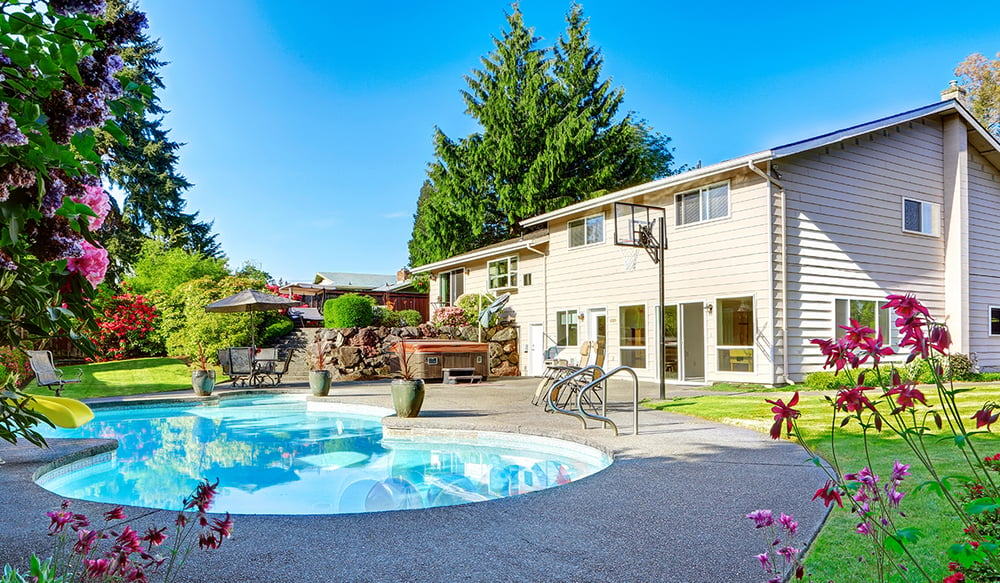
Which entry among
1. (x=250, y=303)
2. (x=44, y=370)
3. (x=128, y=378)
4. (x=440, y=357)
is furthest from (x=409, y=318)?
(x=44, y=370)

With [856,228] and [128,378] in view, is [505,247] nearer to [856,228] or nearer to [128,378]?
[856,228]

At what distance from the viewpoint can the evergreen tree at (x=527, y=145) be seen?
27.8 m

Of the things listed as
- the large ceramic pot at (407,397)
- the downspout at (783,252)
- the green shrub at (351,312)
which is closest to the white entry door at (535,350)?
the green shrub at (351,312)

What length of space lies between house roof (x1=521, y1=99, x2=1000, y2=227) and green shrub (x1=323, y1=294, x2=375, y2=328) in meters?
6.49

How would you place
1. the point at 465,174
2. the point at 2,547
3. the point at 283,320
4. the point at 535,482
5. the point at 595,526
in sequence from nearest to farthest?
the point at 2,547, the point at 595,526, the point at 535,482, the point at 283,320, the point at 465,174

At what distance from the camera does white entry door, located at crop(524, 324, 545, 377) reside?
19.6m

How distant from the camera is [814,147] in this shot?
13570 millimetres

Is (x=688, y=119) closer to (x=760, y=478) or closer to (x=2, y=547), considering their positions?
(x=760, y=478)

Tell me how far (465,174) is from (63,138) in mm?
28771

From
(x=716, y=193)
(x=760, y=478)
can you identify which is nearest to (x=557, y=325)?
(x=716, y=193)

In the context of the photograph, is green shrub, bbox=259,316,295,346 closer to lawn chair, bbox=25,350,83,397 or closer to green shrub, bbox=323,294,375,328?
green shrub, bbox=323,294,375,328

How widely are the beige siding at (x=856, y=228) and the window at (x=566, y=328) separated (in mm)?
6468

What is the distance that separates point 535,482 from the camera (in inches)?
261

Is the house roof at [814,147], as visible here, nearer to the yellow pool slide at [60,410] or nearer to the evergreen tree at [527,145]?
the evergreen tree at [527,145]
